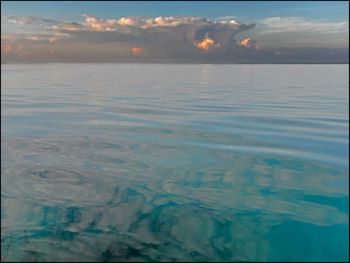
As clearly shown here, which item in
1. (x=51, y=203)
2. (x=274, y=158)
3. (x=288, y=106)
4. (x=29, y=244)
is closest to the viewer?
(x=29, y=244)

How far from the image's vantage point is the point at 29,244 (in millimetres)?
7344

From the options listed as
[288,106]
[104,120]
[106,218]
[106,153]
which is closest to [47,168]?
[106,153]

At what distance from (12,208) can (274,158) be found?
23.9ft

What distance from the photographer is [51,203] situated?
28.6 feet

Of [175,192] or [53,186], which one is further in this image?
[53,186]

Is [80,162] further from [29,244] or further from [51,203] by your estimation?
[29,244]

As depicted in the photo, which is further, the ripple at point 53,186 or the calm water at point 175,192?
the ripple at point 53,186

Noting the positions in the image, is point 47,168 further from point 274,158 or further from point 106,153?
point 274,158

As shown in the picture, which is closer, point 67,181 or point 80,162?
point 67,181

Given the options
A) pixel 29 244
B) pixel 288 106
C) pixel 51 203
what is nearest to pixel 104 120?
pixel 51 203

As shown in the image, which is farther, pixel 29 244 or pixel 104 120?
pixel 104 120

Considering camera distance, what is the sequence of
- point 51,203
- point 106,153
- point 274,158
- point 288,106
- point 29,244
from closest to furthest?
point 29,244, point 51,203, point 274,158, point 106,153, point 288,106

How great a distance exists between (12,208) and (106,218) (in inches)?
99.5

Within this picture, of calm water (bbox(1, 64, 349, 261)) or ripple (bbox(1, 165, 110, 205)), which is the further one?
ripple (bbox(1, 165, 110, 205))
